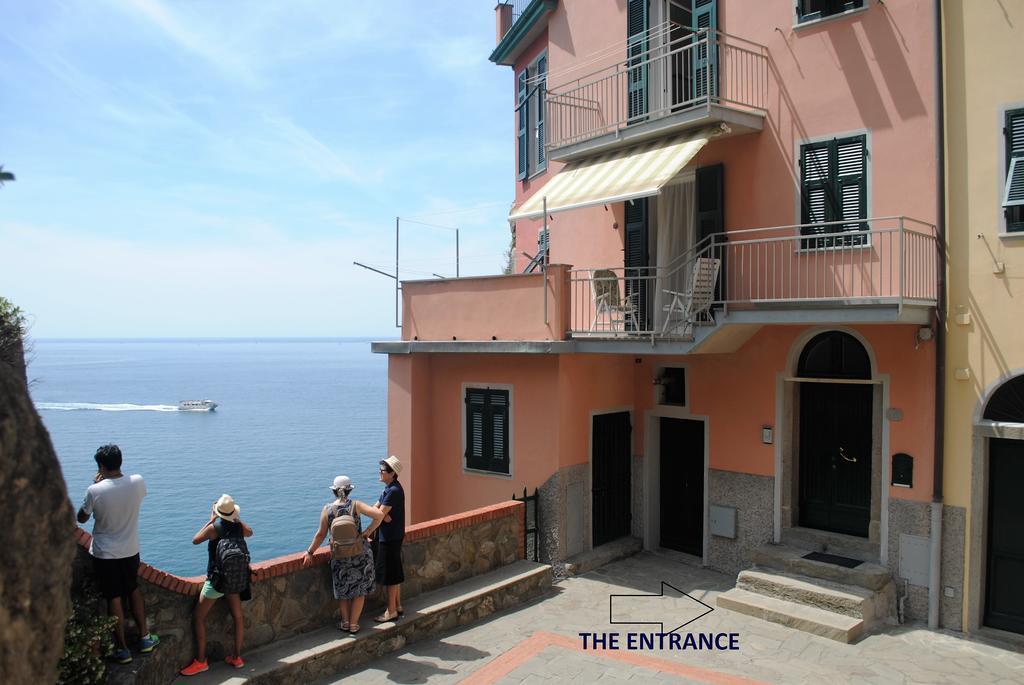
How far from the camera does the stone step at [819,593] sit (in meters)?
9.16

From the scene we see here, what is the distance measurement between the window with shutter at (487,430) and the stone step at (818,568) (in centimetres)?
409

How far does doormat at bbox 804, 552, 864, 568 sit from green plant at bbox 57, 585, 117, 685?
8.43m

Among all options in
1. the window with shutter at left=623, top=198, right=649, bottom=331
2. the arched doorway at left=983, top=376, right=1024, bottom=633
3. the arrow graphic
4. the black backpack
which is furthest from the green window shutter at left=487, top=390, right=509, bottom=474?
the arched doorway at left=983, top=376, right=1024, bottom=633

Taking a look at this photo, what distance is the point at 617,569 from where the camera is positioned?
1181 cm

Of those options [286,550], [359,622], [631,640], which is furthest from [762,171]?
[286,550]

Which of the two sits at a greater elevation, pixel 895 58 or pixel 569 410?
pixel 895 58

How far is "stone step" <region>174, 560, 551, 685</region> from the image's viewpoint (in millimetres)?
7082

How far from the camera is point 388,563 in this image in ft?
27.4

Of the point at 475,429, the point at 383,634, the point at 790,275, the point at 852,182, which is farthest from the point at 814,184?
the point at 383,634

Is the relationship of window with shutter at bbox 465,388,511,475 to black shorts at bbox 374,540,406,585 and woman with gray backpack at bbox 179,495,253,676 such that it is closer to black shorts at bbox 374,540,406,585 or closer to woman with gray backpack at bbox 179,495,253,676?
black shorts at bbox 374,540,406,585

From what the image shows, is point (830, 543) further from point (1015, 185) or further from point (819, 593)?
point (1015, 185)

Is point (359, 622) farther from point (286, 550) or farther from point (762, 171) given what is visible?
point (286, 550)

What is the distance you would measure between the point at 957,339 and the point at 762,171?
352 centimetres

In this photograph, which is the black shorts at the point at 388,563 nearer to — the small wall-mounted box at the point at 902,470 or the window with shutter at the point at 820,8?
the small wall-mounted box at the point at 902,470
